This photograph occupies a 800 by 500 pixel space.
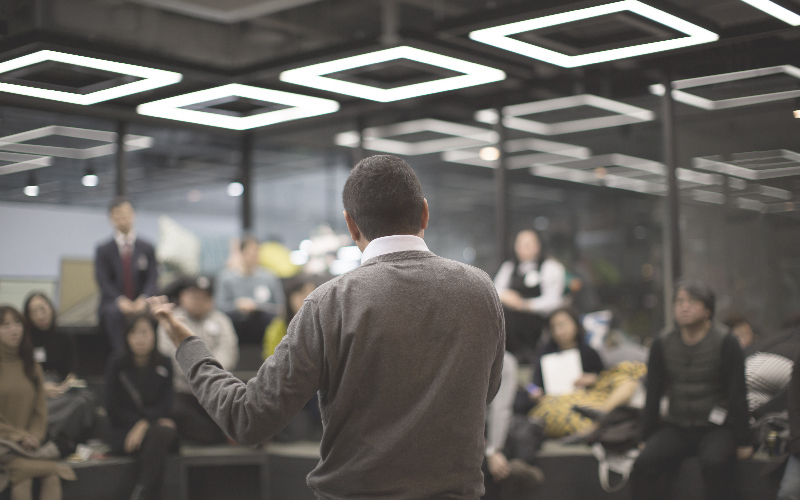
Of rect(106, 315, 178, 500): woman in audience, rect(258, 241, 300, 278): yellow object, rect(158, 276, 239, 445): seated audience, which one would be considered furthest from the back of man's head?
rect(258, 241, 300, 278): yellow object

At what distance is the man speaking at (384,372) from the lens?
1.49 meters

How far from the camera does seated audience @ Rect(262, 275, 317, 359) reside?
6.21m

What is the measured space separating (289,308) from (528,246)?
6.78 feet

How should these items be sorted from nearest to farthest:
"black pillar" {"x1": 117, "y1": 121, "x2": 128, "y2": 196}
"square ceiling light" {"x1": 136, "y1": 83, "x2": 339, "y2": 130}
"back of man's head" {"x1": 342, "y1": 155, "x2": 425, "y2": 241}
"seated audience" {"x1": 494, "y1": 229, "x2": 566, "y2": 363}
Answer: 1. "back of man's head" {"x1": 342, "y1": 155, "x2": 425, "y2": 241}
2. "square ceiling light" {"x1": 136, "y1": 83, "x2": 339, "y2": 130}
3. "seated audience" {"x1": 494, "y1": 229, "x2": 566, "y2": 363}
4. "black pillar" {"x1": 117, "y1": 121, "x2": 128, "y2": 196}

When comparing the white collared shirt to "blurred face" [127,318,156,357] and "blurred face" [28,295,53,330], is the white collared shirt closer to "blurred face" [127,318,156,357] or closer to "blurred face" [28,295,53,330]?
"blurred face" [28,295,53,330]

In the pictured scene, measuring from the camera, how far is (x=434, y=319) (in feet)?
5.08

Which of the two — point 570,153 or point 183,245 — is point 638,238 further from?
point 183,245

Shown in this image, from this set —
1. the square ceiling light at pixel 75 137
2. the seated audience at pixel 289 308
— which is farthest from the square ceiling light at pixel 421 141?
the square ceiling light at pixel 75 137

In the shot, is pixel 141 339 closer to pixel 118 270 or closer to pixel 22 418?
pixel 22 418

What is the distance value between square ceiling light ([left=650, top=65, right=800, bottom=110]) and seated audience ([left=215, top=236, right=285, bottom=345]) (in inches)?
152

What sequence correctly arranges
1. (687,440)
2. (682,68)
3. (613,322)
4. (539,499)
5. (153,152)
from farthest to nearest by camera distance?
(153,152) → (613,322) → (682,68) → (539,499) → (687,440)

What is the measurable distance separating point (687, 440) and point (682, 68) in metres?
3.00

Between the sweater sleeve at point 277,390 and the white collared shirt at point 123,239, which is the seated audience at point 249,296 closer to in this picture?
the white collared shirt at point 123,239

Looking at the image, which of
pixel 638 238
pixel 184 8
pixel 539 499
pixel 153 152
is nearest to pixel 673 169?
pixel 638 238
